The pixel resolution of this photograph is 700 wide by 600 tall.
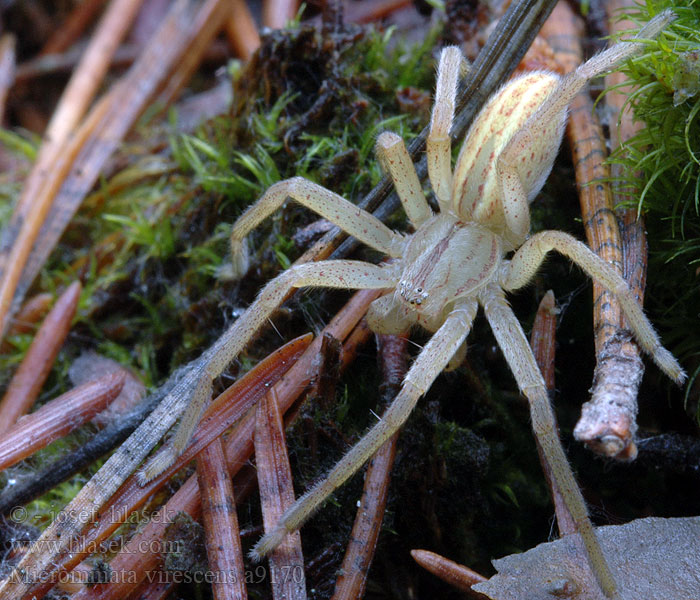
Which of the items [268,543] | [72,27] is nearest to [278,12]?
[72,27]

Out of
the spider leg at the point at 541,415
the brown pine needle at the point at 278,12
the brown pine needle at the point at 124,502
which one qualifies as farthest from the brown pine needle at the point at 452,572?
the brown pine needle at the point at 278,12

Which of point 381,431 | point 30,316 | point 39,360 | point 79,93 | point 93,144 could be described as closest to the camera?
point 381,431

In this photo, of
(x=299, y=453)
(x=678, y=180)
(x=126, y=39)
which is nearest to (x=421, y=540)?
(x=299, y=453)

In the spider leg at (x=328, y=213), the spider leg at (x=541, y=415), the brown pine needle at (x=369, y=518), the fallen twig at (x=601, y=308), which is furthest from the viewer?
the spider leg at (x=328, y=213)

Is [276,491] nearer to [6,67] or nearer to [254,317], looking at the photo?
[254,317]

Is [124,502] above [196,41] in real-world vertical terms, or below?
below

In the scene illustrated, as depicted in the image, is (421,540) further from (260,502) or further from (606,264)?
(606,264)

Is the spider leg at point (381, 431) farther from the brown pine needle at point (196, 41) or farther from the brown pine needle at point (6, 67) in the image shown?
the brown pine needle at point (6, 67)

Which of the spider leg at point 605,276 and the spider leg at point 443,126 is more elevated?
the spider leg at point 443,126
